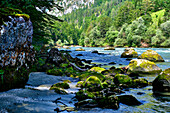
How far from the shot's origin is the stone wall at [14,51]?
511 cm

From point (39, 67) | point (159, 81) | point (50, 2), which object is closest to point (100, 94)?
point (159, 81)

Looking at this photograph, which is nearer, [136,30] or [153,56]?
[153,56]

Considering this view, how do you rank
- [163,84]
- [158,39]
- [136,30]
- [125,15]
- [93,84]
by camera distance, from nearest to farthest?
[93,84]
[163,84]
[158,39]
[136,30]
[125,15]

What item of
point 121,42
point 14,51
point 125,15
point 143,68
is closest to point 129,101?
point 14,51

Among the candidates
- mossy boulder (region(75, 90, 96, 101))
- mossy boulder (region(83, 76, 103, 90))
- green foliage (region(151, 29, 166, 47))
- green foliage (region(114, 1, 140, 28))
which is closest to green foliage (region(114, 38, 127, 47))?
green foliage (region(151, 29, 166, 47))

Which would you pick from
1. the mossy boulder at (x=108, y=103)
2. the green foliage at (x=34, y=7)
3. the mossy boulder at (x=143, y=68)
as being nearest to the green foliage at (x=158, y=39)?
the mossy boulder at (x=143, y=68)

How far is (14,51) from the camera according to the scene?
5.62 meters

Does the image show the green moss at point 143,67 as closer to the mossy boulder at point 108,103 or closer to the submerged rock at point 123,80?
the submerged rock at point 123,80

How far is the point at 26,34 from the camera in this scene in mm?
6301

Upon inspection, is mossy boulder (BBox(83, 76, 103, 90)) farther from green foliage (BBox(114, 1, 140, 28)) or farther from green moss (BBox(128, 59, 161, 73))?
green foliage (BBox(114, 1, 140, 28))

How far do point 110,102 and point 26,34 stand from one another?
4.37 metres

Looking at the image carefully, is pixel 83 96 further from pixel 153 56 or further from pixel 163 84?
pixel 153 56

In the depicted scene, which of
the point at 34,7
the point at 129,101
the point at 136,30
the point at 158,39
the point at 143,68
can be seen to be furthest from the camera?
the point at 136,30

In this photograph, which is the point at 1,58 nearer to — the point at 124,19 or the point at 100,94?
the point at 100,94
